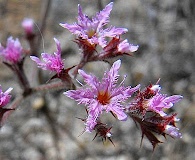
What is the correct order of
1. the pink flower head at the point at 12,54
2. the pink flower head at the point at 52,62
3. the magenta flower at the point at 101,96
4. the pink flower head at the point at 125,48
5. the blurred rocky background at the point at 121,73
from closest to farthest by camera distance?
1. the magenta flower at the point at 101,96
2. the pink flower head at the point at 52,62
3. the pink flower head at the point at 125,48
4. the pink flower head at the point at 12,54
5. the blurred rocky background at the point at 121,73

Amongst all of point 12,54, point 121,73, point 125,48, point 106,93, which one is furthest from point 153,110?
point 121,73

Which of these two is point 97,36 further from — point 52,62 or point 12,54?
point 12,54

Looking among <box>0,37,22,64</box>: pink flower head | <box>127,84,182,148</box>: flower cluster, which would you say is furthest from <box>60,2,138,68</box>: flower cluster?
<box>0,37,22,64</box>: pink flower head

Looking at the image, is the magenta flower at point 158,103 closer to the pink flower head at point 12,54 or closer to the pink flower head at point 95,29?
the pink flower head at point 95,29

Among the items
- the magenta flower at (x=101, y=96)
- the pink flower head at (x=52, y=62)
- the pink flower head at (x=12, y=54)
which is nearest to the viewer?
the magenta flower at (x=101, y=96)

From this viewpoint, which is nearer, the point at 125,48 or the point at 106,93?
the point at 106,93

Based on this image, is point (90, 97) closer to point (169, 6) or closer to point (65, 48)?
point (65, 48)

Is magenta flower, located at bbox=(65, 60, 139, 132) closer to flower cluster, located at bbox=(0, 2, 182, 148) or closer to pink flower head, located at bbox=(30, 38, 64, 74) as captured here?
flower cluster, located at bbox=(0, 2, 182, 148)

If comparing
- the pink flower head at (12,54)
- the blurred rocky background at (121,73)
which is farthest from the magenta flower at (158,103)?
the blurred rocky background at (121,73)
